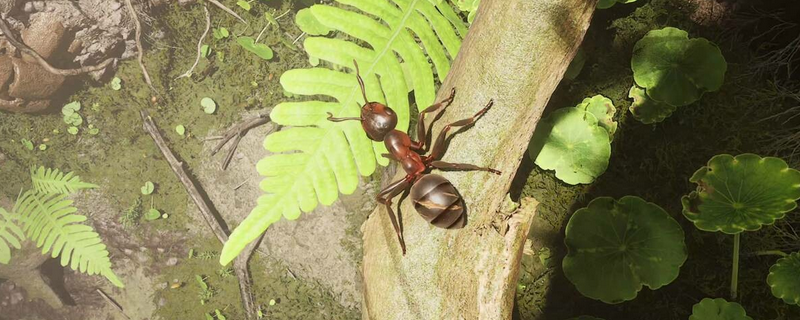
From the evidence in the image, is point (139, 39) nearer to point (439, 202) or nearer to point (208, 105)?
point (208, 105)

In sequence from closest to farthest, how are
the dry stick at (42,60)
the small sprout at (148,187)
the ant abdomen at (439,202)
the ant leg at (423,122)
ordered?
the ant abdomen at (439,202), the ant leg at (423,122), the dry stick at (42,60), the small sprout at (148,187)

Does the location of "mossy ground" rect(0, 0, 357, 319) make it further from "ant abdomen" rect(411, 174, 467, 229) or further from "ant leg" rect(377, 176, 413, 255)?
"ant abdomen" rect(411, 174, 467, 229)

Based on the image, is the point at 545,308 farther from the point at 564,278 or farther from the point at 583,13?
the point at 583,13

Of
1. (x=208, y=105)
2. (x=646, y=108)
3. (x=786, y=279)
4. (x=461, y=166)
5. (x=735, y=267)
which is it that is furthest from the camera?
(x=208, y=105)

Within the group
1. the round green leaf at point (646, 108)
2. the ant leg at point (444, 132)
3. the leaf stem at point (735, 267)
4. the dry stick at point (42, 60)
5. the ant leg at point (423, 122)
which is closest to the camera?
the ant leg at point (444, 132)

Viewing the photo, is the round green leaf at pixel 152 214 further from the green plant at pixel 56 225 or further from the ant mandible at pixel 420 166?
the ant mandible at pixel 420 166

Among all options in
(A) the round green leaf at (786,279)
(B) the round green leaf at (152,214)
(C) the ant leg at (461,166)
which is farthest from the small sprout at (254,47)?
(A) the round green leaf at (786,279)

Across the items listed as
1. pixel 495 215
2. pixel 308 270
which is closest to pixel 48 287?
pixel 308 270

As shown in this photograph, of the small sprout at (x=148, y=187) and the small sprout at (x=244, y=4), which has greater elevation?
the small sprout at (x=244, y=4)

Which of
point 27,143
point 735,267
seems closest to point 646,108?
point 735,267
